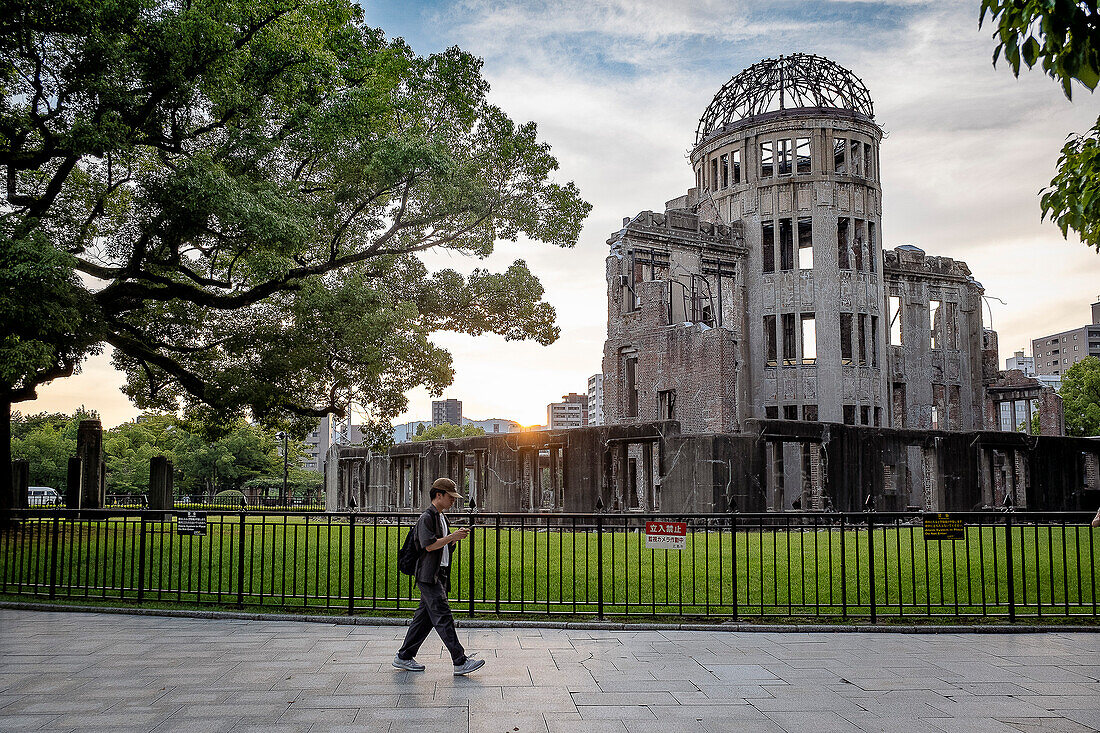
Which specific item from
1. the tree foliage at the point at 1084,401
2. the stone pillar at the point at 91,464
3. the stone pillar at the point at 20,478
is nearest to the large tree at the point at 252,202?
the stone pillar at the point at 91,464

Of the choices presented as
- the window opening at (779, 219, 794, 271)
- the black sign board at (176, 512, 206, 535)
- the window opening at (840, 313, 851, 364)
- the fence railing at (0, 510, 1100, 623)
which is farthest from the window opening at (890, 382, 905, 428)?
the black sign board at (176, 512, 206, 535)

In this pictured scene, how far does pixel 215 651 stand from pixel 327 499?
110 feet

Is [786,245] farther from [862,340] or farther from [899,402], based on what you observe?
[899,402]

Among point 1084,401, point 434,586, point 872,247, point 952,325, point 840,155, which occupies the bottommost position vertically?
point 434,586

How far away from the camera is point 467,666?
26.7 ft

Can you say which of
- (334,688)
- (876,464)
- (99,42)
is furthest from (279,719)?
(876,464)

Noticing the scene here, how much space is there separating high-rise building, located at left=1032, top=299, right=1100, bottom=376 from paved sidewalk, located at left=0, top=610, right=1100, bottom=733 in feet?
541

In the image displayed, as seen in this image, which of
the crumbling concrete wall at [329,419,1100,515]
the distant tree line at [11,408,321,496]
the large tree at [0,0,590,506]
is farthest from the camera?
the distant tree line at [11,408,321,496]

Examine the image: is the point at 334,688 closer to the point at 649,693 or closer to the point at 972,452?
the point at 649,693

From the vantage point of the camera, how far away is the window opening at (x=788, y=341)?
42.2m

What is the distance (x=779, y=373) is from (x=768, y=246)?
6903 millimetres

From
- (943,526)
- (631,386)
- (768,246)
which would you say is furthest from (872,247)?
(943,526)

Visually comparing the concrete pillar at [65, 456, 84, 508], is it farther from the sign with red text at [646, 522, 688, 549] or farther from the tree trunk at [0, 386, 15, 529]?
the sign with red text at [646, 522, 688, 549]

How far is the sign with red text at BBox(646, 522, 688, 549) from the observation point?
11.0 m
